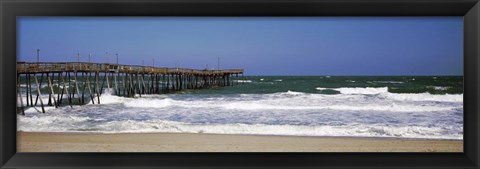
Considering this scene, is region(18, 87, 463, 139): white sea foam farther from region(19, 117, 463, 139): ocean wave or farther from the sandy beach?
the sandy beach

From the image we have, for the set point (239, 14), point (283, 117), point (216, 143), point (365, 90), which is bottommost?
point (216, 143)

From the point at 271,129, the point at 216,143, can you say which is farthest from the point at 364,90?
the point at 216,143

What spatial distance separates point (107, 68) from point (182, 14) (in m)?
4.11

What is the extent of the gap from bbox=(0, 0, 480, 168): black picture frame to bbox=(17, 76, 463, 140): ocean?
1.35m

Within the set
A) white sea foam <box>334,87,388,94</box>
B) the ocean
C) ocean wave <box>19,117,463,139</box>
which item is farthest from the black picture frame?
white sea foam <box>334,87,388,94</box>

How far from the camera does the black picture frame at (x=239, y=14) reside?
3.03 m

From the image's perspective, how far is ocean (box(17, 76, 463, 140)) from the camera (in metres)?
4.89

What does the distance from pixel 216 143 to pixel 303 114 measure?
4.34 feet

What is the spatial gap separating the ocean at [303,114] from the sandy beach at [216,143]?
0.13 meters

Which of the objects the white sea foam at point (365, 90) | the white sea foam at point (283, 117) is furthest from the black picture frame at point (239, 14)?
the white sea foam at point (365, 90)

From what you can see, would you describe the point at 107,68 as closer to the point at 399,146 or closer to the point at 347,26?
the point at 347,26

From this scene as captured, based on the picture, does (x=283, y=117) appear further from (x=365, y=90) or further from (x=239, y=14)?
(x=239, y=14)

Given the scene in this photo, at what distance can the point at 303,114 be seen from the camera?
528 centimetres
